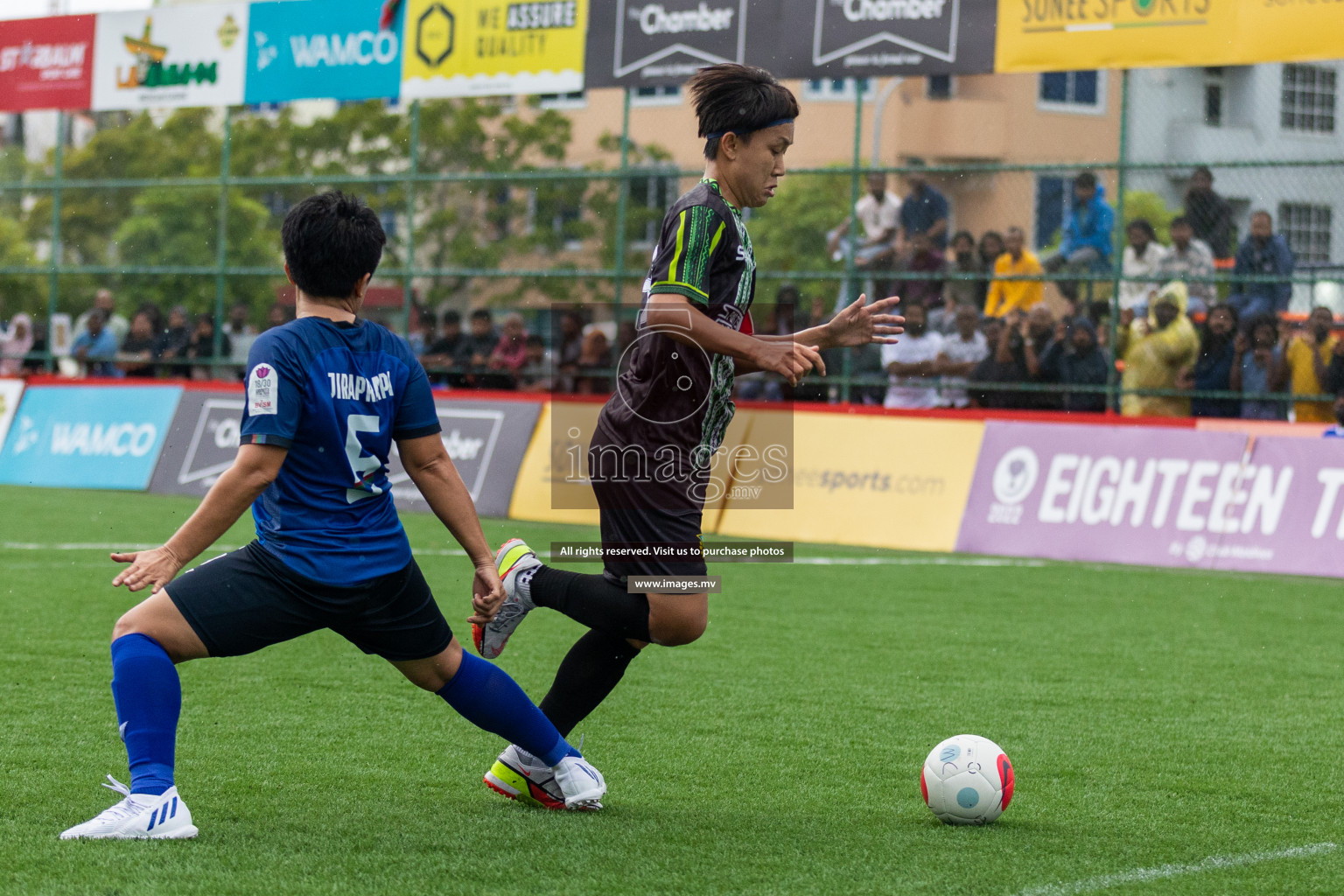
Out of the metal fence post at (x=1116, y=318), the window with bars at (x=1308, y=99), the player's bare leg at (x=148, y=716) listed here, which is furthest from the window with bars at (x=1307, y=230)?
the player's bare leg at (x=148, y=716)

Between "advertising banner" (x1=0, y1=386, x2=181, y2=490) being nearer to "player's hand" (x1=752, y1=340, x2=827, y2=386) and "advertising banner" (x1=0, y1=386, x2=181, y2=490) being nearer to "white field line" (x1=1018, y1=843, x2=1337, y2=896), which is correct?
"player's hand" (x1=752, y1=340, x2=827, y2=386)

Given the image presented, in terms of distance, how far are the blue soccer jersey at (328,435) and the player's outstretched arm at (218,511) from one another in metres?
0.05

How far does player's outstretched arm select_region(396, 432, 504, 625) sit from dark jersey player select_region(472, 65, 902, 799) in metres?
0.25

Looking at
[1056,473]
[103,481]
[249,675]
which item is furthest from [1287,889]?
[103,481]

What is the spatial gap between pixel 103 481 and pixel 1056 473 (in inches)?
373

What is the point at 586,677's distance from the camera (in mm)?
4758

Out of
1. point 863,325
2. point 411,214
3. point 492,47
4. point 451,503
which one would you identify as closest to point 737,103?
point 863,325

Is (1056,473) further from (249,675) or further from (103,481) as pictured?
(103,481)

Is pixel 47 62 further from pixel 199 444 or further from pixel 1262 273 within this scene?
pixel 1262 273

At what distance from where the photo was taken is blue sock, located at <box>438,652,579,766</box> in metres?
4.33

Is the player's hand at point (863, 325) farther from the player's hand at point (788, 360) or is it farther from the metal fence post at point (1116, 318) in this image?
the metal fence post at point (1116, 318)

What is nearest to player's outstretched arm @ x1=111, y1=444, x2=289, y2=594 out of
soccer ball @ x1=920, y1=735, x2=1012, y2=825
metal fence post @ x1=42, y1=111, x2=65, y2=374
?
soccer ball @ x1=920, y1=735, x2=1012, y2=825

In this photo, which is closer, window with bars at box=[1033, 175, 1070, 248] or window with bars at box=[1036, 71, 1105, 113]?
window with bars at box=[1033, 175, 1070, 248]

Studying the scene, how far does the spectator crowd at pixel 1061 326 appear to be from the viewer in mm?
12438
